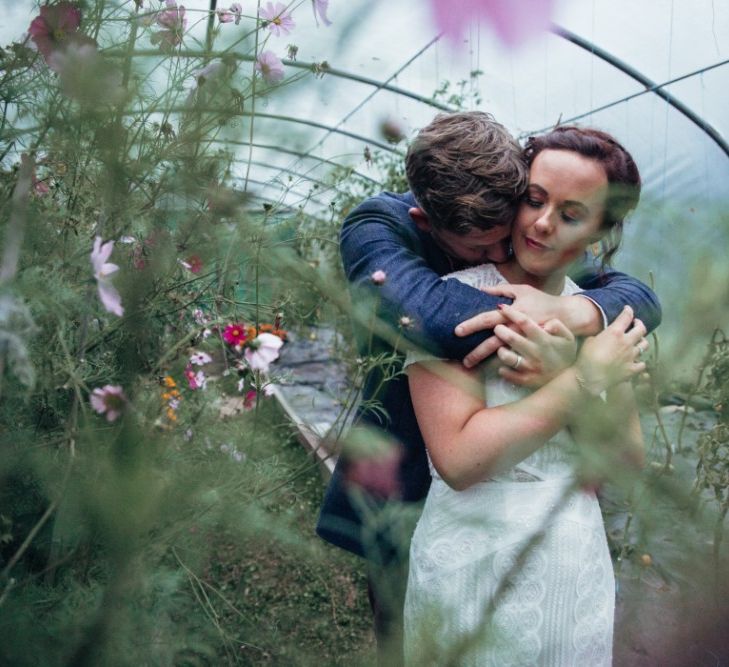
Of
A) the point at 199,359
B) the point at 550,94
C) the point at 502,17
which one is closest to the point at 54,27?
the point at 502,17

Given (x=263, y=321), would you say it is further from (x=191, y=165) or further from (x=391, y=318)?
(x=191, y=165)

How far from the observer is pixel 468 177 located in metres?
0.84

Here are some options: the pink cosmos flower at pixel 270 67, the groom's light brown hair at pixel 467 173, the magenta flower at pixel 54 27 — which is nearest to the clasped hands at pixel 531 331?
the groom's light brown hair at pixel 467 173

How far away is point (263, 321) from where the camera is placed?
1249mm

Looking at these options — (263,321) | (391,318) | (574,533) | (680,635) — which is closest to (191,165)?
(680,635)

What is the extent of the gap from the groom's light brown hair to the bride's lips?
0.04 m

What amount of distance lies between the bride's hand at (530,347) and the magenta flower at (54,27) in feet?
1.59

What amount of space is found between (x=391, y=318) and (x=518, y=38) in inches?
22.9

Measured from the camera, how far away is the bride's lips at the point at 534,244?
82 centimetres

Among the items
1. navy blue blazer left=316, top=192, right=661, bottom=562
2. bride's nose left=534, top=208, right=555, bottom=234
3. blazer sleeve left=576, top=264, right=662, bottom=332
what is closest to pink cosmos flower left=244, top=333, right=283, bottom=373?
navy blue blazer left=316, top=192, right=661, bottom=562

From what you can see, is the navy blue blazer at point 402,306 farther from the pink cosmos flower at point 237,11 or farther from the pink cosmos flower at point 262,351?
the pink cosmos flower at point 237,11

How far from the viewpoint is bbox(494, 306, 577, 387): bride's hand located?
71cm

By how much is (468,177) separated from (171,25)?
37 cm

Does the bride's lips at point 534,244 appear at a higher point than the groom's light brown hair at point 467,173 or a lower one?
lower
